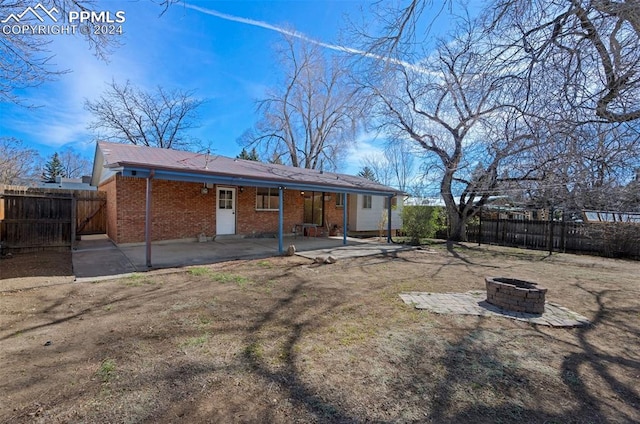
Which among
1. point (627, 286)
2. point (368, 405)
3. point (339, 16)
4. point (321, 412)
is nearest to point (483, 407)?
point (368, 405)

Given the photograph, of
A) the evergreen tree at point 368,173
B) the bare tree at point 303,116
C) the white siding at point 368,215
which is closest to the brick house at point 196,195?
the white siding at point 368,215

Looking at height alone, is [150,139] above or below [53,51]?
above

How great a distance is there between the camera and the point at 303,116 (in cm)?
2564

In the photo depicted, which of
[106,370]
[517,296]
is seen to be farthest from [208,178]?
[517,296]

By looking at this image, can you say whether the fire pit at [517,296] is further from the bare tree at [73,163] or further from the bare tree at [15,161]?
the bare tree at [73,163]

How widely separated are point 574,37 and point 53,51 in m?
7.27

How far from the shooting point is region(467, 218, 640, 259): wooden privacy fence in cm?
1101

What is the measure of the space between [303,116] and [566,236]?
65.1ft

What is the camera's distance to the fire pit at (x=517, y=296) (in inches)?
182

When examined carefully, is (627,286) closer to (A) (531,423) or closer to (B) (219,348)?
(A) (531,423)

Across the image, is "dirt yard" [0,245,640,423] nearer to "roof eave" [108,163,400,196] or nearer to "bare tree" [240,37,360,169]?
"roof eave" [108,163,400,196]

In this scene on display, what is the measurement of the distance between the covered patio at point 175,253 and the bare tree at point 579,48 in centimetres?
675

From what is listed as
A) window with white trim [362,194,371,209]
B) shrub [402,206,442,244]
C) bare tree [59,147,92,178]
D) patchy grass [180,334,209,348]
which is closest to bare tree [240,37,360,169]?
window with white trim [362,194,371,209]

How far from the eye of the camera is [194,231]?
11078mm
